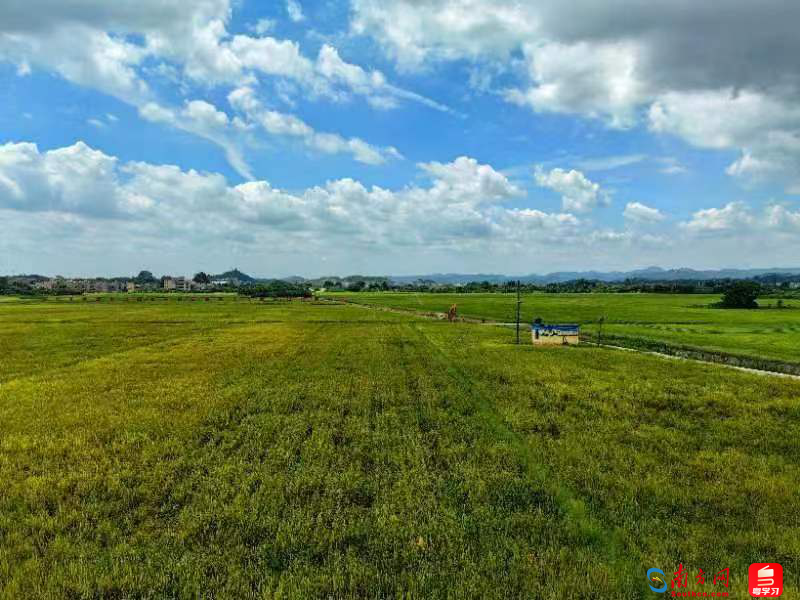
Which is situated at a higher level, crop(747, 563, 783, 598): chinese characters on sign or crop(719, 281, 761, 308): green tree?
crop(719, 281, 761, 308): green tree

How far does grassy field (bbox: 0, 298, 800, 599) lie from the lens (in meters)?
5.77

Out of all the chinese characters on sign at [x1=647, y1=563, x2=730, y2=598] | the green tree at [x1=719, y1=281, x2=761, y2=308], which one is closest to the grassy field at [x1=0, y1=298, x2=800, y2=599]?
the chinese characters on sign at [x1=647, y1=563, x2=730, y2=598]

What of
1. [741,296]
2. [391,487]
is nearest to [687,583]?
[391,487]

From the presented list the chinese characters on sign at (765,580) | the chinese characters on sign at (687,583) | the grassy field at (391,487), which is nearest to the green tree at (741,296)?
the grassy field at (391,487)

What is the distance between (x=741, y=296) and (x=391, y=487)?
101 meters

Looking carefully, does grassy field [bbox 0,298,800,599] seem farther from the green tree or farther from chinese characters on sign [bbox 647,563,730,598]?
the green tree

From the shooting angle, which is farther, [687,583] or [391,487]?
[391,487]

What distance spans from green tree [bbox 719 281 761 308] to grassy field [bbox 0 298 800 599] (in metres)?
82.6

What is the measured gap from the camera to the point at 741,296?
84688 mm

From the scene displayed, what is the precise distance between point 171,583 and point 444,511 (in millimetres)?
4023

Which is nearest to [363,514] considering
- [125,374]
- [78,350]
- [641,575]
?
[641,575]

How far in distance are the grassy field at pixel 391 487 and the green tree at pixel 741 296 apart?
8262 centimetres

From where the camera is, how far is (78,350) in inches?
1139

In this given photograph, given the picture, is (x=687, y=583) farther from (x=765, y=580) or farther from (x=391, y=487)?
(x=391, y=487)
